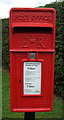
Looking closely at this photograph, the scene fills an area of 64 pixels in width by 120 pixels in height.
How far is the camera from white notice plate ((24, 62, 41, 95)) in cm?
281

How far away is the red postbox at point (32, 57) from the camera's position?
9.02ft

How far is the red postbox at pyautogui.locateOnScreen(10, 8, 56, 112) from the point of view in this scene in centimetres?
275

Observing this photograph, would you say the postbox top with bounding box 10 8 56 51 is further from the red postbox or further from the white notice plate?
the white notice plate

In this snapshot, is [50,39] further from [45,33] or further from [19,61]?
[19,61]

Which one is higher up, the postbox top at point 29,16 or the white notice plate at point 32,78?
the postbox top at point 29,16

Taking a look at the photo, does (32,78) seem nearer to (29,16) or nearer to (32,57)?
(32,57)

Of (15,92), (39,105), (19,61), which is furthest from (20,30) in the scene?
(39,105)

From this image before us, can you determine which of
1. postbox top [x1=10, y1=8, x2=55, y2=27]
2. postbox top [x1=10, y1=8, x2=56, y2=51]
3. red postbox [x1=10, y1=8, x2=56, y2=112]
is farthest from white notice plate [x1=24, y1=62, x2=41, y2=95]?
postbox top [x1=10, y1=8, x2=55, y2=27]

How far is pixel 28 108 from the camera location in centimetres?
284

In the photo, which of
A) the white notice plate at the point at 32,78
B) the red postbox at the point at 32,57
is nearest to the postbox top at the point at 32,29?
the red postbox at the point at 32,57

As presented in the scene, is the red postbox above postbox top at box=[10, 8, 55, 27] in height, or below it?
below

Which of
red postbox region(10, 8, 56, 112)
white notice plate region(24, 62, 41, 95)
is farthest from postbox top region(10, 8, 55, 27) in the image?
white notice plate region(24, 62, 41, 95)

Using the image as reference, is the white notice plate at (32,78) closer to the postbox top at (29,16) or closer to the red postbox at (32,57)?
the red postbox at (32,57)

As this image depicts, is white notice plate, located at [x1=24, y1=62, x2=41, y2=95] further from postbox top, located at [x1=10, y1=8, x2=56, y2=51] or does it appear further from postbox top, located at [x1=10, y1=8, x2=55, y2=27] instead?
postbox top, located at [x1=10, y1=8, x2=55, y2=27]
